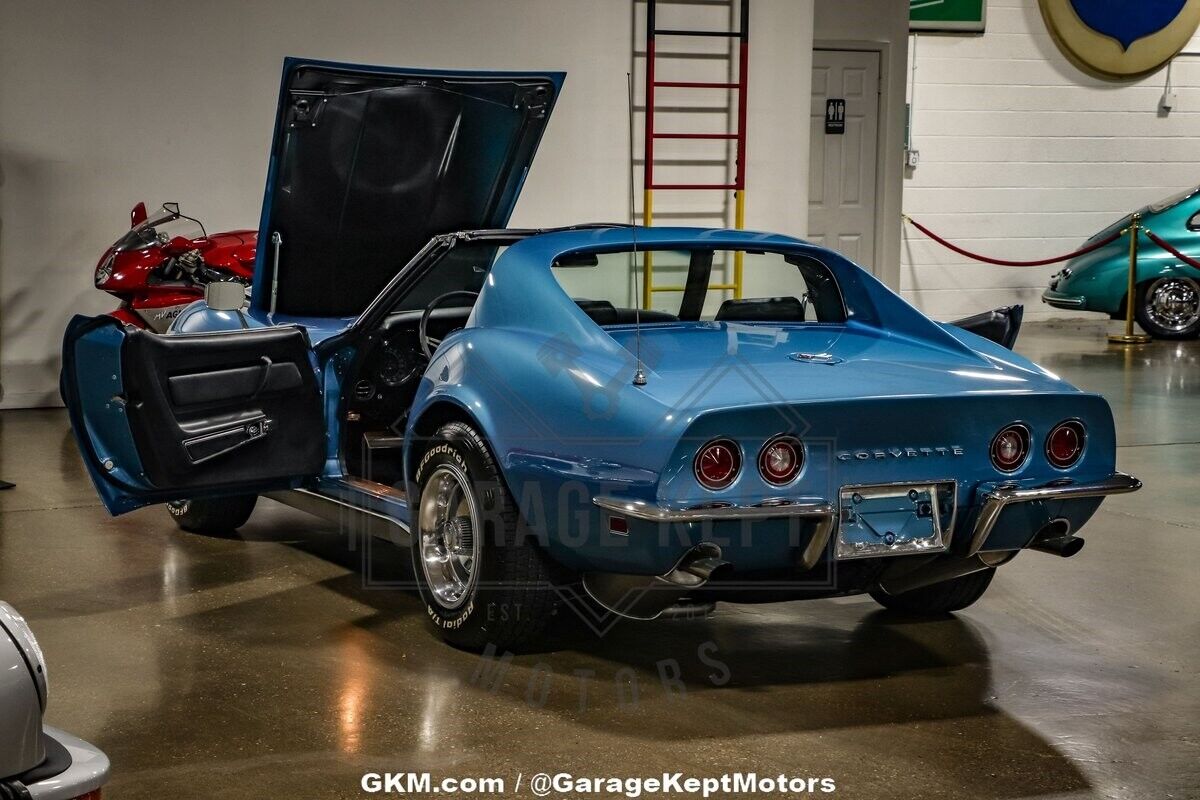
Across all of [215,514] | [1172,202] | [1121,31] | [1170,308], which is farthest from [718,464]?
[1121,31]

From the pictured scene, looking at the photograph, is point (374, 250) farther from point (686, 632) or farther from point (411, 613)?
point (686, 632)

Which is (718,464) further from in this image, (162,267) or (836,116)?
(836,116)

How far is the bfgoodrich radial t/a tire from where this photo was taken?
393 cm

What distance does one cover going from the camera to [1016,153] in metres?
15.9

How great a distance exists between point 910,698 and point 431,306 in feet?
7.10

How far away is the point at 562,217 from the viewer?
10.4m

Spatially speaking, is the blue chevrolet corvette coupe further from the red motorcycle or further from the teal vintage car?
the teal vintage car

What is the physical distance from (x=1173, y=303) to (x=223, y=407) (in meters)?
11.1

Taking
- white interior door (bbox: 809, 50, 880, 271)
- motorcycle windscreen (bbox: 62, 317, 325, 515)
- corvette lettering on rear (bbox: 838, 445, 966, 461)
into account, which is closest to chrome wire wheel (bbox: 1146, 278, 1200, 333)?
white interior door (bbox: 809, 50, 880, 271)

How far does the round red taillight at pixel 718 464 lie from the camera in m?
3.50

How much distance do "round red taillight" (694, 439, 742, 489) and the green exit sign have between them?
12970 millimetres

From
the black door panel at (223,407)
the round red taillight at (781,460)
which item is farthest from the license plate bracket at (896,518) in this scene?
the black door panel at (223,407)

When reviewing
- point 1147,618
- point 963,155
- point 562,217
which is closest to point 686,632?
point 1147,618

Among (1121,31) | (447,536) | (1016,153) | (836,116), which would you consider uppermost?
(1121,31)
